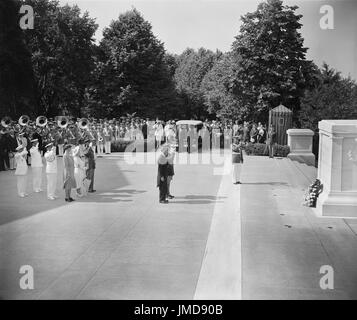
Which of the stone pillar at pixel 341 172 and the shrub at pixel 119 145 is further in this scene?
the shrub at pixel 119 145

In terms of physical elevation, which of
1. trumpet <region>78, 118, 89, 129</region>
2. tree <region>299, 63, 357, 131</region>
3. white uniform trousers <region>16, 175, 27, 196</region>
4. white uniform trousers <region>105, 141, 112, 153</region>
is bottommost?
white uniform trousers <region>16, 175, 27, 196</region>

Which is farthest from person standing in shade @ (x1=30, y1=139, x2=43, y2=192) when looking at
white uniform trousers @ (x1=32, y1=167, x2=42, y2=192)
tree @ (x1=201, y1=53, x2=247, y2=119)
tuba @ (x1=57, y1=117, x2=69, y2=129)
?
tree @ (x1=201, y1=53, x2=247, y2=119)

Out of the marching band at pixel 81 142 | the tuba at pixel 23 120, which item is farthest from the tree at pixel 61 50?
the tuba at pixel 23 120

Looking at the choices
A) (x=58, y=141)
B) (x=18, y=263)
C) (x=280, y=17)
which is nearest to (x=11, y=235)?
(x=18, y=263)

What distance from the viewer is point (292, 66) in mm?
24578

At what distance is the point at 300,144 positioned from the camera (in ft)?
80.4

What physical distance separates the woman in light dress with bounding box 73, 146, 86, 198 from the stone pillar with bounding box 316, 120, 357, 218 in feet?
20.4

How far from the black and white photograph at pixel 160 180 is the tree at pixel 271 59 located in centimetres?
11

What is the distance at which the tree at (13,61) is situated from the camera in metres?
25.1

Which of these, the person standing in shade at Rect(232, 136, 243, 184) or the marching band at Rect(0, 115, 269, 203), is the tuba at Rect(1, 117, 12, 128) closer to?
the marching band at Rect(0, 115, 269, 203)

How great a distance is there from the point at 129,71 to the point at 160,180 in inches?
226

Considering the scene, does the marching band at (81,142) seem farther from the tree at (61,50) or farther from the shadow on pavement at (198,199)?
the tree at (61,50)

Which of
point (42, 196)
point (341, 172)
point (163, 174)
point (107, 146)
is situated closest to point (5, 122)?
point (107, 146)

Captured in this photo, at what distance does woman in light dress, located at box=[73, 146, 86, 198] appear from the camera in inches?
528
